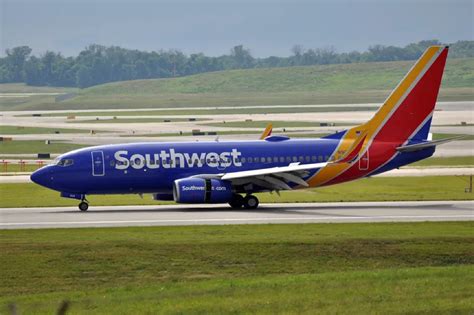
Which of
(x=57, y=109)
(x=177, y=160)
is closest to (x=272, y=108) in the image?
(x=57, y=109)

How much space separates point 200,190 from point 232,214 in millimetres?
2177

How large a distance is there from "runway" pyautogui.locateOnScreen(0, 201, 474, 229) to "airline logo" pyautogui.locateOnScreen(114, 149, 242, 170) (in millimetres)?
1808

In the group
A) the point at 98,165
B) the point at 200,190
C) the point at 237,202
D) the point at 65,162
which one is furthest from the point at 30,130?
the point at 200,190

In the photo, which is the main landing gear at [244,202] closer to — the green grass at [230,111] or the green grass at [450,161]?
the green grass at [450,161]

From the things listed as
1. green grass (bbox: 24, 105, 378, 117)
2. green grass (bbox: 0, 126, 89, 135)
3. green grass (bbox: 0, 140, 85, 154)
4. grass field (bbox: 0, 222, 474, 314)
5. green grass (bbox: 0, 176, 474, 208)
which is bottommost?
green grass (bbox: 24, 105, 378, 117)

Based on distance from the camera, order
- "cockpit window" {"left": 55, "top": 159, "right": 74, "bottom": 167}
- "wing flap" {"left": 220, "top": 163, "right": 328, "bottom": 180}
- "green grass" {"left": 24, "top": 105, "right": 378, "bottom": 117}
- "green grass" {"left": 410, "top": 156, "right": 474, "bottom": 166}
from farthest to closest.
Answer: "green grass" {"left": 24, "top": 105, "right": 378, "bottom": 117} < "green grass" {"left": 410, "top": 156, "right": 474, "bottom": 166} < "cockpit window" {"left": 55, "top": 159, "right": 74, "bottom": 167} < "wing flap" {"left": 220, "top": 163, "right": 328, "bottom": 180}

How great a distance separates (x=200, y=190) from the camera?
45219 mm

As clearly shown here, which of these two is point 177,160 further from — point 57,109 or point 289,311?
point 57,109

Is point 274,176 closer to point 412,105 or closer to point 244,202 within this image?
point 244,202

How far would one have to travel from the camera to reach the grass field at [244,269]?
2389cm

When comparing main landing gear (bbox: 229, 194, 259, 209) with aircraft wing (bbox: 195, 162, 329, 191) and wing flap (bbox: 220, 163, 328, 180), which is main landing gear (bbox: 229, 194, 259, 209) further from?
wing flap (bbox: 220, 163, 328, 180)

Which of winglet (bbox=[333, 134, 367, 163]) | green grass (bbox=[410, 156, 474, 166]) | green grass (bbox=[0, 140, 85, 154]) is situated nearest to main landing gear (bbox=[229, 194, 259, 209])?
winglet (bbox=[333, 134, 367, 163])

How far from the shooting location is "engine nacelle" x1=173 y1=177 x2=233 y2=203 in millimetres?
45125

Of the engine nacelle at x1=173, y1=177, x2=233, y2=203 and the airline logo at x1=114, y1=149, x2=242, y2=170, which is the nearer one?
the engine nacelle at x1=173, y1=177, x2=233, y2=203
